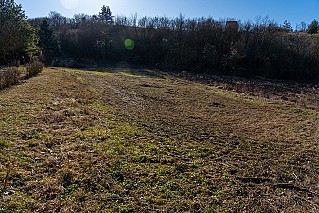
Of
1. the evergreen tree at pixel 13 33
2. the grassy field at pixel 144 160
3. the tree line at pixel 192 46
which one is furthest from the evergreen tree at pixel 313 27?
the evergreen tree at pixel 13 33

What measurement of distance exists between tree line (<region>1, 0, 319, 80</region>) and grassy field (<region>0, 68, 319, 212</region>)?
28.4 meters

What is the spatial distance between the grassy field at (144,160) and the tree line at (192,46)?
1116 inches

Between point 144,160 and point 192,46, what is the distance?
39.4 metres

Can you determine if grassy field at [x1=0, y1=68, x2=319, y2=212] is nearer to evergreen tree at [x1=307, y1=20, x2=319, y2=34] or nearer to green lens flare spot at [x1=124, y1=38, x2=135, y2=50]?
green lens flare spot at [x1=124, y1=38, x2=135, y2=50]

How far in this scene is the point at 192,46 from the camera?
42.0 metres

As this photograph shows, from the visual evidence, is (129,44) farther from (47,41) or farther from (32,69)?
(32,69)

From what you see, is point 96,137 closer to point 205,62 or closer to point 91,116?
point 91,116

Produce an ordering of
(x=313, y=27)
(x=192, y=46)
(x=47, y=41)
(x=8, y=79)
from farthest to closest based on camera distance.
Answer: (x=313, y=27) → (x=192, y=46) → (x=47, y=41) → (x=8, y=79)

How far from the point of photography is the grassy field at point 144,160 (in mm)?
3844

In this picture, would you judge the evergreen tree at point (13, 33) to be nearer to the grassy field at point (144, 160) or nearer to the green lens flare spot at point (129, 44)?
the grassy field at point (144, 160)

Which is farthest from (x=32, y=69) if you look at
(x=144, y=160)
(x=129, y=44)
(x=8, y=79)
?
(x=129, y=44)

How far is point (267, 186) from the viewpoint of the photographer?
477cm

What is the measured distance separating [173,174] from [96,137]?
8.47 feet

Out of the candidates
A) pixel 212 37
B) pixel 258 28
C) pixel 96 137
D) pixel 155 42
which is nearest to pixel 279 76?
pixel 258 28
